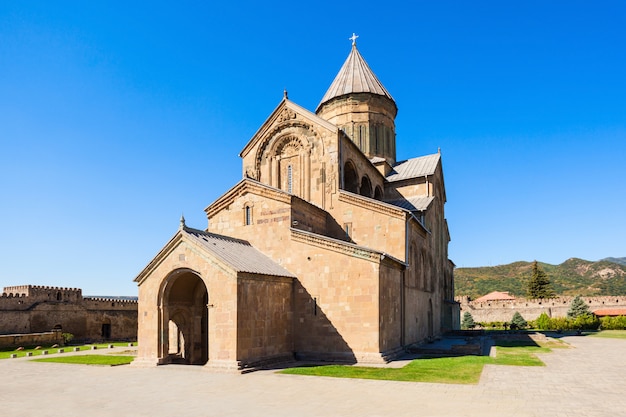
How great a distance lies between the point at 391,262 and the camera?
18.4 metres

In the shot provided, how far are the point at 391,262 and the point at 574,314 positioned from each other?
37066mm

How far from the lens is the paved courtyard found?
977 centimetres

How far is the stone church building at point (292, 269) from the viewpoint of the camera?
16.2 meters

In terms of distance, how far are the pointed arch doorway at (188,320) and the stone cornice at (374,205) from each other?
25.0 ft

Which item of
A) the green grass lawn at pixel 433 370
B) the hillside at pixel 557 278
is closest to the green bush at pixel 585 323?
the green grass lawn at pixel 433 370

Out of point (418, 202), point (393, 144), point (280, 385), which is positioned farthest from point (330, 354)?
point (393, 144)

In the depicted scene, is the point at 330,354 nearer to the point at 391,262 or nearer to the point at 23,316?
the point at 391,262

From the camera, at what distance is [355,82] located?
31.5 m

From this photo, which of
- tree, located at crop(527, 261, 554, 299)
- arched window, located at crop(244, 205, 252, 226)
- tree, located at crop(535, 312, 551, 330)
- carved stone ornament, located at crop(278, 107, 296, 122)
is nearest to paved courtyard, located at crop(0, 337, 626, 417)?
arched window, located at crop(244, 205, 252, 226)

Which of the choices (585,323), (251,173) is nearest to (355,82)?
(251,173)

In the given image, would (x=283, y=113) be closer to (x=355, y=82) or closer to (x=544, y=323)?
(x=355, y=82)

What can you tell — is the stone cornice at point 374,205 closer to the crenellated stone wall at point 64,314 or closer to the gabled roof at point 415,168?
the gabled roof at point 415,168

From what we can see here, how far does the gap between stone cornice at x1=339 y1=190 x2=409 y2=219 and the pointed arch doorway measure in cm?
762

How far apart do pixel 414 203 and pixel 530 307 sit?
33.2 m
